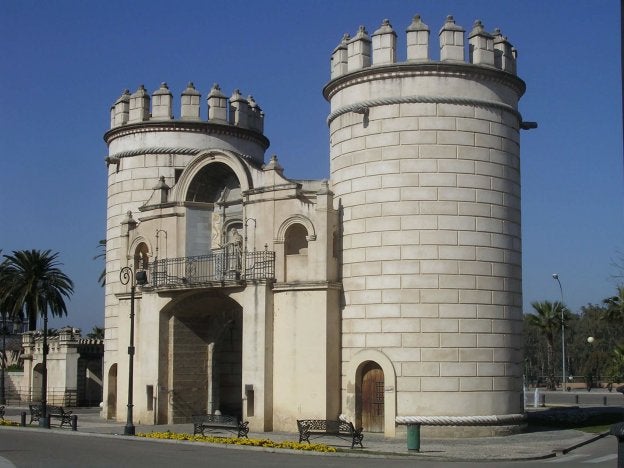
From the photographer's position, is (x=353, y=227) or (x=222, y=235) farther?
(x=222, y=235)

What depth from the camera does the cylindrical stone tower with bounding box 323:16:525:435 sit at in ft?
89.9

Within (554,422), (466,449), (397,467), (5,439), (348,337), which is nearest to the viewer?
(397,467)

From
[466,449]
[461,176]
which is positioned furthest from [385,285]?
[466,449]

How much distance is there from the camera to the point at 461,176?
28.1m

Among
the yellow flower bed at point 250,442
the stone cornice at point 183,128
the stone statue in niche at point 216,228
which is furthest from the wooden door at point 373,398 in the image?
the stone cornice at point 183,128

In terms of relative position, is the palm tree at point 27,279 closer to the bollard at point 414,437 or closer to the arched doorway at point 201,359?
the arched doorway at point 201,359

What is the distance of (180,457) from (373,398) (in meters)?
8.55

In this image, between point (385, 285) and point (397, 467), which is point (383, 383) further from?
point (397, 467)

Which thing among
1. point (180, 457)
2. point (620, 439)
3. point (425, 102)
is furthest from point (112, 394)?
point (620, 439)

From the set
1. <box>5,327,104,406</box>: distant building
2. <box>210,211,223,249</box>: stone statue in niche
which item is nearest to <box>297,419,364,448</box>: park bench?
<box>210,211,223,249</box>: stone statue in niche

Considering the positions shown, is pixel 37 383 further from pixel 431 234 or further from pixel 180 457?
pixel 180 457

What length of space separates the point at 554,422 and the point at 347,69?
1477 centimetres

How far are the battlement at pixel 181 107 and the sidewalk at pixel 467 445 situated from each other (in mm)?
13349

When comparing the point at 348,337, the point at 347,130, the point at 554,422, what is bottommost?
Answer: the point at 554,422
